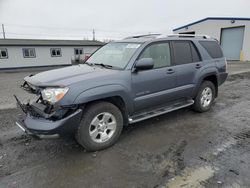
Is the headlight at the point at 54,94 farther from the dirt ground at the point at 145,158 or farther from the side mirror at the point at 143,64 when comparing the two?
the side mirror at the point at 143,64

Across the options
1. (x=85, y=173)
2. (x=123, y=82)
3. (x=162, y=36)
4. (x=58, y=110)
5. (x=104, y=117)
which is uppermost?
(x=162, y=36)

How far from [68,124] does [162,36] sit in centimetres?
279

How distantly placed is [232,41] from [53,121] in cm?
2540

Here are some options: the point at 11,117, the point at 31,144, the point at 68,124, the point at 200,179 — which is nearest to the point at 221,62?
the point at 200,179

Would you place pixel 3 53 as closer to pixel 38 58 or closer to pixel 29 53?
pixel 29 53

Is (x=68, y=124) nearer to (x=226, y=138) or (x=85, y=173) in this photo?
(x=85, y=173)

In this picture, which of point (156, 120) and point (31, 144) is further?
point (156, 120)

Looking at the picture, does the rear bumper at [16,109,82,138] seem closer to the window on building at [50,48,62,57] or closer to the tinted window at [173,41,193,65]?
the tinted window at [173,41,193,65]

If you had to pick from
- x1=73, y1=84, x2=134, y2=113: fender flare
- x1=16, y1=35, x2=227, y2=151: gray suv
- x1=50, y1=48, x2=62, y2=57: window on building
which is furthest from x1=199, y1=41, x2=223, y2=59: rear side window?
x1=50, y1=48, x2=62, y2=57: window on building

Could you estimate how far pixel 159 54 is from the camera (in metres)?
4.12

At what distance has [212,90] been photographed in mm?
5266

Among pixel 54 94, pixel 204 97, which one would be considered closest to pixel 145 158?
pixel 54 94

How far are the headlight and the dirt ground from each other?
3.40ft

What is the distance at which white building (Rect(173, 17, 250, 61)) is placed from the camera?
21578 mm
